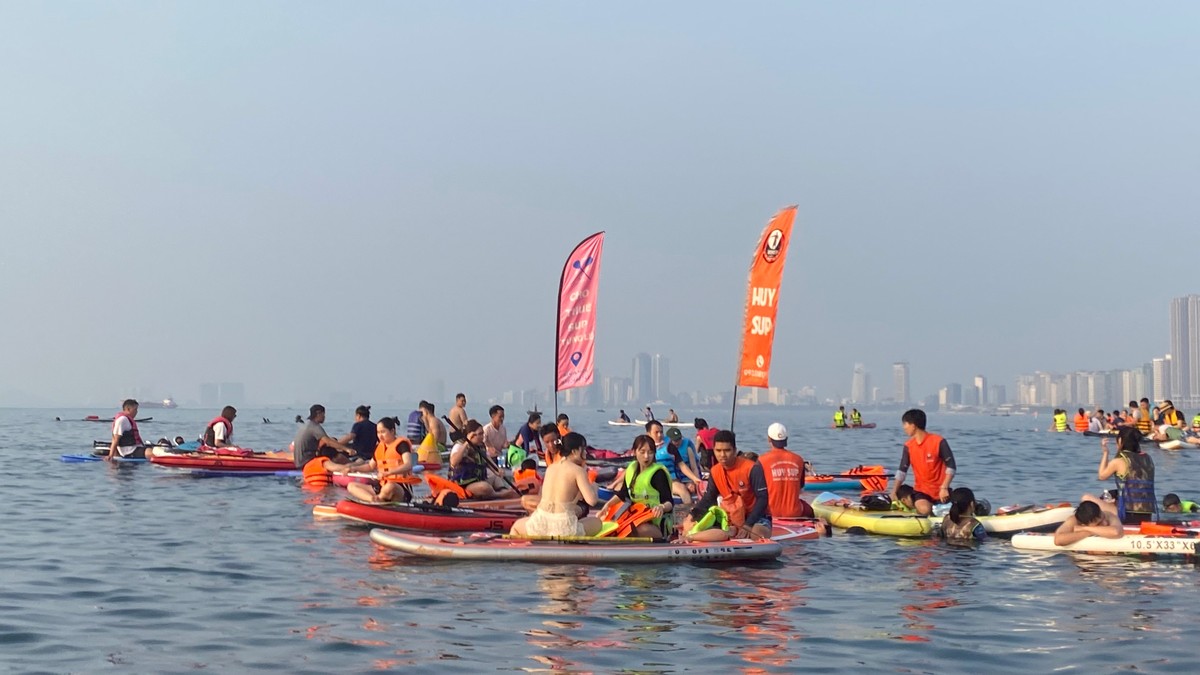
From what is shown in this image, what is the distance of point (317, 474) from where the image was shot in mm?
26672

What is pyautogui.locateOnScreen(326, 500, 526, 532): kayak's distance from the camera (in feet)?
60.8

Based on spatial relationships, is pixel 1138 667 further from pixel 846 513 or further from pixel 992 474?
pixel 992 474

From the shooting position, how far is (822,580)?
48.4 ft

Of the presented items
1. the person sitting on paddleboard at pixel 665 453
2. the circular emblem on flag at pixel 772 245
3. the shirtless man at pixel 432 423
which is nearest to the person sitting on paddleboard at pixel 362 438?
the shirtless man at pixel 432 423

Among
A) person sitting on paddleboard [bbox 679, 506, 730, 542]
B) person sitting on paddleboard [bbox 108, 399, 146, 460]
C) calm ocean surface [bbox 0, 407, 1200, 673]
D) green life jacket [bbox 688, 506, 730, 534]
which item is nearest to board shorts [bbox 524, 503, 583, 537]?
calm ocean surface [bbox 0, 407, 1200, 673]

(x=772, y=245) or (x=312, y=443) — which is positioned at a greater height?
(x=772, y=245)

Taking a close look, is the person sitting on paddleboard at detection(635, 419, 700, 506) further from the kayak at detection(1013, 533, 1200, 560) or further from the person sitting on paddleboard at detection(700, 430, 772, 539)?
the kayak at detection(1013, 533, 1200, 560)

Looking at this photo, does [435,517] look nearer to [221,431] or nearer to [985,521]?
[985,521]

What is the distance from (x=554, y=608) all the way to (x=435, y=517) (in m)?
6.20

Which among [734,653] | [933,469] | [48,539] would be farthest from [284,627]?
[933,469]

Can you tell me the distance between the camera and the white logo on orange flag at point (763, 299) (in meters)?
25.6

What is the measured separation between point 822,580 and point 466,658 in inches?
227

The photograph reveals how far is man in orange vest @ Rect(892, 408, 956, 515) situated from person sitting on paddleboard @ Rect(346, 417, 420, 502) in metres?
7.95

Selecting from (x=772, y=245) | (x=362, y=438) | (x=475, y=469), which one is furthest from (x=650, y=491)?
(x=362, y=438)
